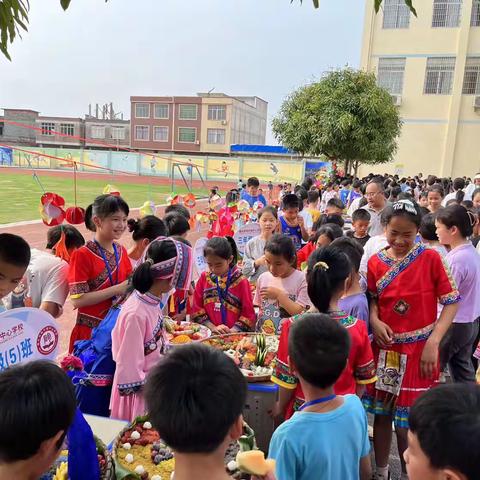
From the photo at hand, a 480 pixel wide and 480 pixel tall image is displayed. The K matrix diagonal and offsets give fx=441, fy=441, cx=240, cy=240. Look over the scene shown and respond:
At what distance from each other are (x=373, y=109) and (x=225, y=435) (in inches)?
590

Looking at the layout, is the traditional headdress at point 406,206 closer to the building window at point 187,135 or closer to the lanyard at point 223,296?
the lanyard at point 223,296

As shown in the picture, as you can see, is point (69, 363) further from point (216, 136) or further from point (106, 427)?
point (216, 136)

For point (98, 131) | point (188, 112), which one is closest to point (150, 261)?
point (188, 112)

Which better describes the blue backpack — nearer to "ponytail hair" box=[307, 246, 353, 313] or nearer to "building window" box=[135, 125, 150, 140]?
"ponytail hair" box=[307, 246, 353, 313]

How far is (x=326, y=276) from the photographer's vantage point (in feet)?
6.66

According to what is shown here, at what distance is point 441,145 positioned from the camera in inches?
964

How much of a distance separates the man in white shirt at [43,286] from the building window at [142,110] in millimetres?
56548

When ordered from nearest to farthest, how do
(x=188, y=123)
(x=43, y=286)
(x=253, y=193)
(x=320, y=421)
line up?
(x=320, y=421)
(x=43, y=286)
(x=253, y=193)
(x=188, y=123)

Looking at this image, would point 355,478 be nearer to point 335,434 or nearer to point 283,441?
point 335,434

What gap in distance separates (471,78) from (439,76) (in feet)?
5.26

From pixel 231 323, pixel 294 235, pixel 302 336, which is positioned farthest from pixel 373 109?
pixel 302 336

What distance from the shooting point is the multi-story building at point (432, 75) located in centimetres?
2336

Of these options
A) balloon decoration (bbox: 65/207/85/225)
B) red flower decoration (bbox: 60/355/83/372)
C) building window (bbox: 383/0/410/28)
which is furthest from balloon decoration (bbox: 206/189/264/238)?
building window (bbox: 383/0/410/28)

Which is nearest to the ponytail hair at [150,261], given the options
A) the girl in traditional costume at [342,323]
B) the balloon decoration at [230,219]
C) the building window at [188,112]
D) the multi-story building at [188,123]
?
the girl in traditional costume at [342,323]
